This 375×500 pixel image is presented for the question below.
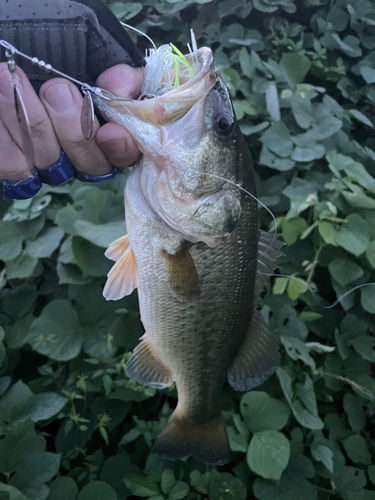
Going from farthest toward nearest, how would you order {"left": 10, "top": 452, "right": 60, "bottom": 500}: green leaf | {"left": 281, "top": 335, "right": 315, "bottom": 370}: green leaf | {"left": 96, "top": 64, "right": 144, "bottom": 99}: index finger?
{"left": 281, "top": 335, "right": 315, "bottom": 370}: green leaf, {"left": 10, "top": 452, "right": 60, "bottom": 500}: green leaf, {"left": 96, "top": 64, "right": 144, "bottom": 99}: index finger

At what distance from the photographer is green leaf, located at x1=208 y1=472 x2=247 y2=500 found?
1354 mm

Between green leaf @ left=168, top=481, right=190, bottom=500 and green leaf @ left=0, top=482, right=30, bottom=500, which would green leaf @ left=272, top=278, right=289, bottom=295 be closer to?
green leaf @ left=168, top=481, right=190, bottom=500

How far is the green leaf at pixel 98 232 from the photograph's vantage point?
1.47 metres

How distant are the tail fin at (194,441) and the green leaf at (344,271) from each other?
99 cm

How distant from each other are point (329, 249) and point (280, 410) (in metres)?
0.84

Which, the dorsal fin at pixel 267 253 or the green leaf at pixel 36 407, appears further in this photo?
the green leaf at pixel 36 407

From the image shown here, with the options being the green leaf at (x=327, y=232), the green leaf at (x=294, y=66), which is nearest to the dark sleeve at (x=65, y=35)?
the green leaf at (x=327, y=232)

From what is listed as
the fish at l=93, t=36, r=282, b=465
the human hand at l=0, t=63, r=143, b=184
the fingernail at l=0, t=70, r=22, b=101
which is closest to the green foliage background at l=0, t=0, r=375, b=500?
the fish at l=93, t=36, r=282, b=465

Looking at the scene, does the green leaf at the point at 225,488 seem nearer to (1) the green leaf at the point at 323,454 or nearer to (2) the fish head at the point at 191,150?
(1) the green leaf at the point at 323,454

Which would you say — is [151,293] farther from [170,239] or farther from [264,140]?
[264,140]

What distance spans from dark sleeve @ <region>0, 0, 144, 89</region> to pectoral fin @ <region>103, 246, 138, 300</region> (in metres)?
0.44

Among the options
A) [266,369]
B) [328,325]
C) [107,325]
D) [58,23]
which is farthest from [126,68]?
[328,325]

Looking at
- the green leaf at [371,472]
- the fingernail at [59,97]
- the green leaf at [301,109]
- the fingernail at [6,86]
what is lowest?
the green leaf at [371,472]

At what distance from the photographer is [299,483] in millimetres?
1471
